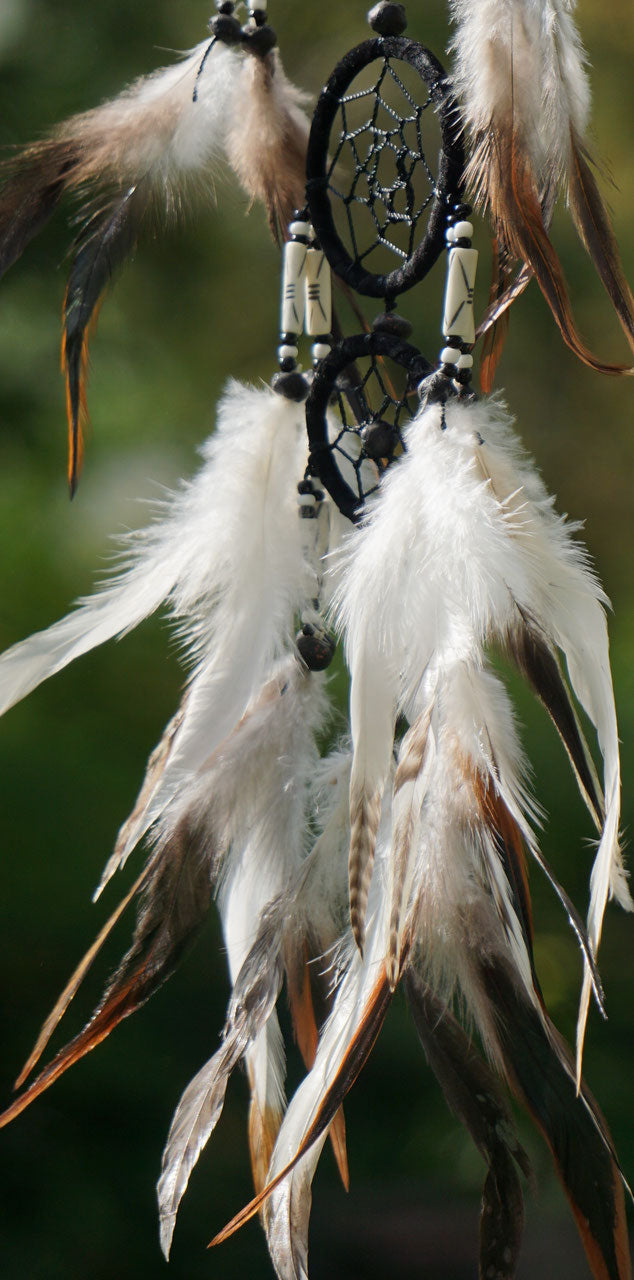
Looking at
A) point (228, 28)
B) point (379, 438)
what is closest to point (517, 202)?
point (379, 438)

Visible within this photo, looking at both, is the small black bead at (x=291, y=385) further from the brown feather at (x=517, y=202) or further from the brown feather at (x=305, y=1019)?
the brown feather at (x=305, y=1019)

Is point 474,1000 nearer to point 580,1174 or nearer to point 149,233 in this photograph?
point 580,1174

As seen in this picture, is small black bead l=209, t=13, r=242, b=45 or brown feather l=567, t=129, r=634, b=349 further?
small black bead l=209, t=13, r=242, b=45

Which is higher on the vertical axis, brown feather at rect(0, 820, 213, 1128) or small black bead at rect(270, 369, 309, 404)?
small black bead at rect(270, 369, 309, 404)

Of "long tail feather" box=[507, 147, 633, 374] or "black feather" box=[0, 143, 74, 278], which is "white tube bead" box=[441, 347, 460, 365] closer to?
"long tail feather" box=[507, 147, 633, 374]

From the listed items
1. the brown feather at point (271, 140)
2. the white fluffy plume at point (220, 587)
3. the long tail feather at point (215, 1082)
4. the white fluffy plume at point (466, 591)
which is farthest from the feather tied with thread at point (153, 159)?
the long tail feather at point (215, 1082)

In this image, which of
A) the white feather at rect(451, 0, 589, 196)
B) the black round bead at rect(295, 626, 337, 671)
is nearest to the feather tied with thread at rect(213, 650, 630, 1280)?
the black round bead at rect(295, 626, 337, 671)

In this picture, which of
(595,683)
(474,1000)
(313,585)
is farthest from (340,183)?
(474,1000)
